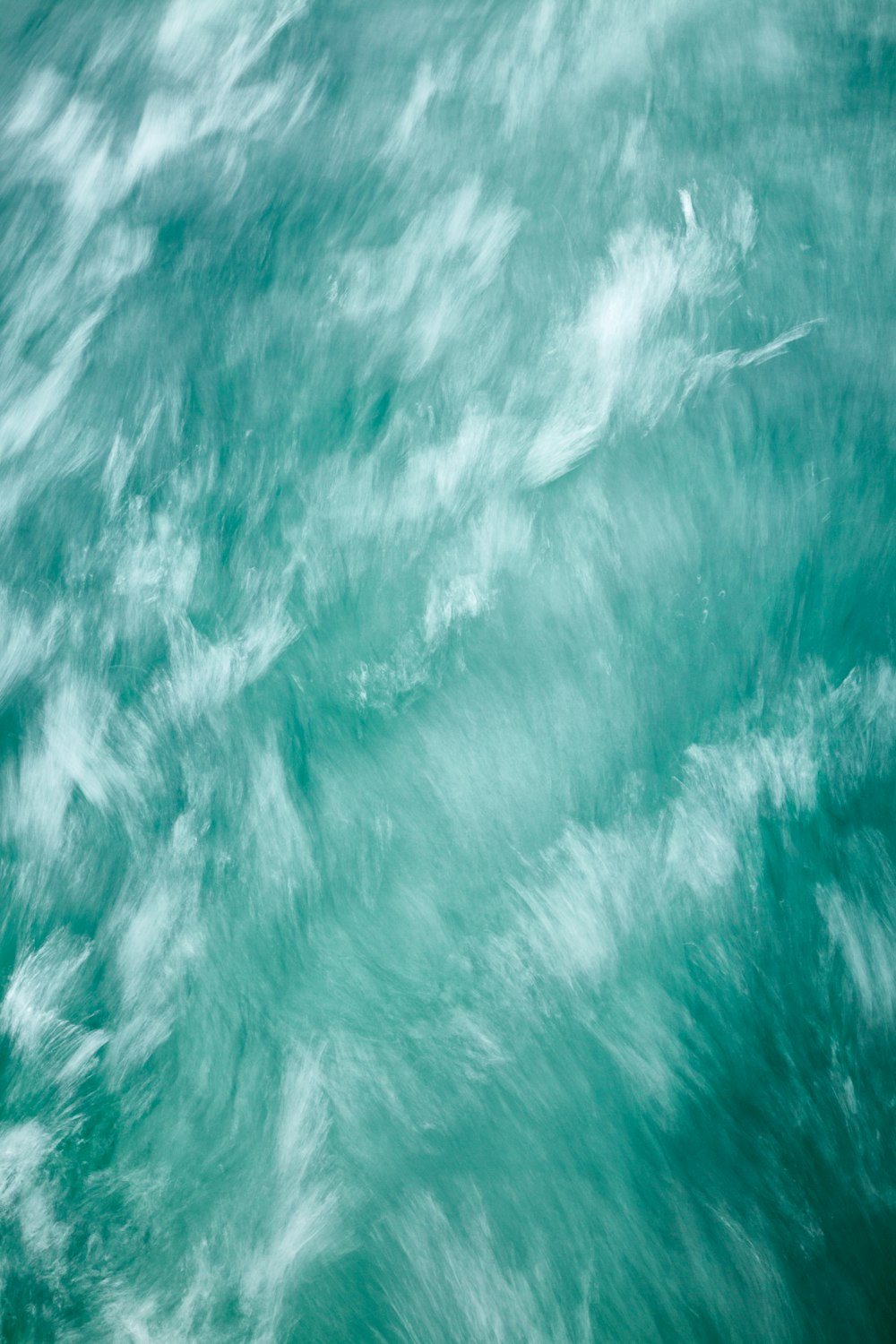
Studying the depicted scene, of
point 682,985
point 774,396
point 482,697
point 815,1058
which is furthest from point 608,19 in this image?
point 815,1058

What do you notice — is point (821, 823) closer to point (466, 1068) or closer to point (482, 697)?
point (482, 697)

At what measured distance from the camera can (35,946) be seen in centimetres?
146

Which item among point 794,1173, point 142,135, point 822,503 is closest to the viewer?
point 794,1173

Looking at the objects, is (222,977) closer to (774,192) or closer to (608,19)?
(774,192)

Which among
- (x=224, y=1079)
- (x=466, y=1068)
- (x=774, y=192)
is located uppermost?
(x=774, y=192)

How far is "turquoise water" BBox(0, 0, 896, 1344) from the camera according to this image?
128cm

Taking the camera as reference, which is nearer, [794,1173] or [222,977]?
[794,1173]

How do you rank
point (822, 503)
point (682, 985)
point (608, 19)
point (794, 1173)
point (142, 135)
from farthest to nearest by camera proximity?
point (142, 135), point (608, 19), point (822, 503), point (682, 985), point (794, 1173)

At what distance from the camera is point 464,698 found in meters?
1.47

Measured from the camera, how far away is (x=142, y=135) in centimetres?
182

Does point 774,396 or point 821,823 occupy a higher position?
point 774,396

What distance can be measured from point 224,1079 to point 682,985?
30.1 inches

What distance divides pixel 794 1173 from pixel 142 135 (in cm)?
232

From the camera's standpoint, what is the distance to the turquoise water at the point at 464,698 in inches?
50.5
